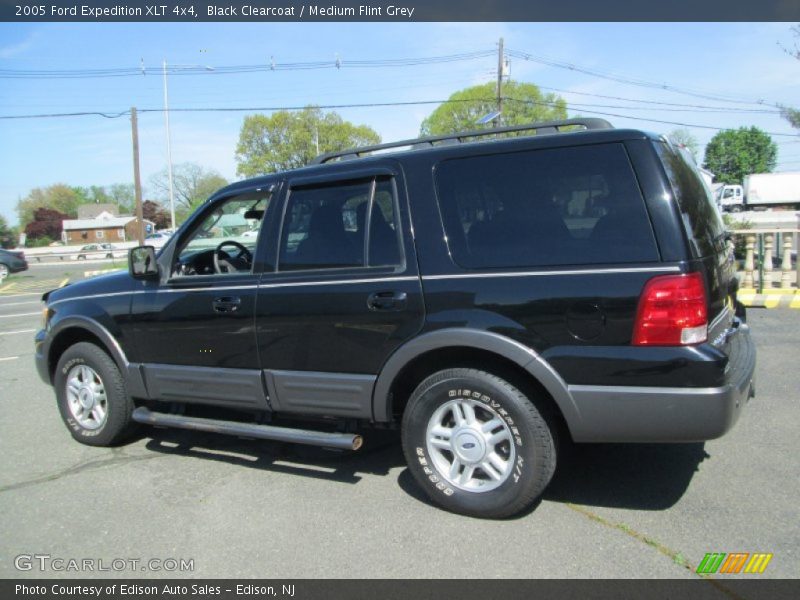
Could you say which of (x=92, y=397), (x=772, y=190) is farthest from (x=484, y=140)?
(x=772, y=190)

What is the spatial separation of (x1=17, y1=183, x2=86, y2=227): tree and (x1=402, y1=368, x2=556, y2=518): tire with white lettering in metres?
117

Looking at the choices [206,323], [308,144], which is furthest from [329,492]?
[308,144]

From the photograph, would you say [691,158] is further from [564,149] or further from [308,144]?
[308,144]

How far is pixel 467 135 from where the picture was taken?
12.0ft

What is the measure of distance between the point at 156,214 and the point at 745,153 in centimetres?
9364

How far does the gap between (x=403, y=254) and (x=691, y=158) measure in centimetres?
183

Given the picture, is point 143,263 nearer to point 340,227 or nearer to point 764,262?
point 340,227

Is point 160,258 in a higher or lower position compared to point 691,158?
lower

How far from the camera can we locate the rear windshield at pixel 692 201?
293 cm

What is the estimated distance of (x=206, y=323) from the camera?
400cm

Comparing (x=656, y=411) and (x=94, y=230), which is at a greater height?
(x=94, y=230)

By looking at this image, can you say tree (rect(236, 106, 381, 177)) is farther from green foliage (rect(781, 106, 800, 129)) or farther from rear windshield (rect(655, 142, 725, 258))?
rear windshield (rect(655, 142, 725, 258))

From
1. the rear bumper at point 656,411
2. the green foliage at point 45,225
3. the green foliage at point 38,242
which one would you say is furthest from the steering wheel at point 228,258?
the green foliage at point 45,225

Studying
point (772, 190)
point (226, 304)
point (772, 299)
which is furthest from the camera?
point (772, 190)
